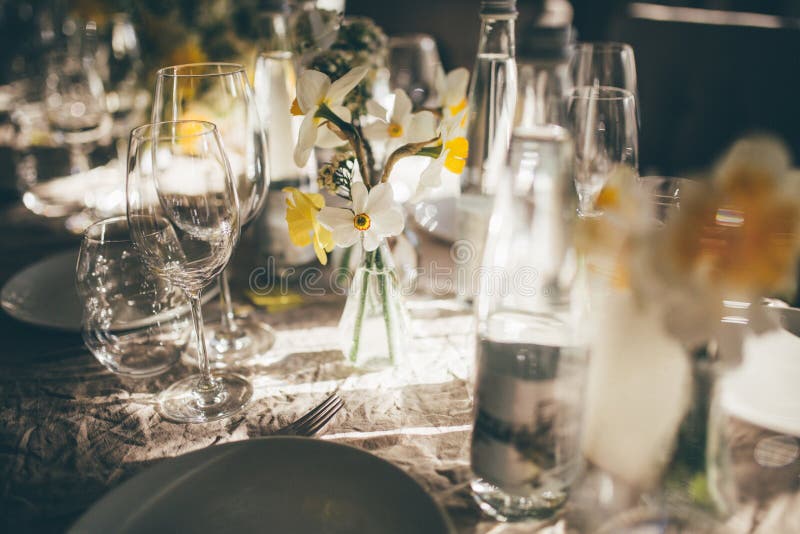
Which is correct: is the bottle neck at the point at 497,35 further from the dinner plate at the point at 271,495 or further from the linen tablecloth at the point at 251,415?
the dinner plate at the point at 271,495

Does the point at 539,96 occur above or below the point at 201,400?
above

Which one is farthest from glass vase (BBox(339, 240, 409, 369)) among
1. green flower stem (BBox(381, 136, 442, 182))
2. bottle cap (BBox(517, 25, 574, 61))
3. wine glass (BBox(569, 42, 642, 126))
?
bottle cap (BBox(517, 25, 574, 61))

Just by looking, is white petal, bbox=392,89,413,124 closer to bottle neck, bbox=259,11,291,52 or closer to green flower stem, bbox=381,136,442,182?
green flower stem, bbox=381,136,442,182

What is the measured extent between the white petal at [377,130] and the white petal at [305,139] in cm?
7

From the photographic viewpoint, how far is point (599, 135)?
0.80 metres

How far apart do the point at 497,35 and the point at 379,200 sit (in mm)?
353

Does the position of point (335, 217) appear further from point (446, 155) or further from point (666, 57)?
point (666, 57)

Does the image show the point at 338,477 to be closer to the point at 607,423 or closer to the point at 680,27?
the point at 607,423

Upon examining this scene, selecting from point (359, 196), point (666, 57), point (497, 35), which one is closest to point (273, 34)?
point (497, 35)

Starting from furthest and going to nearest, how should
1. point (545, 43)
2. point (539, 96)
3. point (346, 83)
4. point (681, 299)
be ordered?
point (545, 43) < point (539, 96) < point (346, 83) < point (681, 299)

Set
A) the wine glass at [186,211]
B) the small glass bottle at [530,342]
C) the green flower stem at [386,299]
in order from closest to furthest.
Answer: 1. the small glass bottle at [530,342]
2. the wine glass at [186,211]
3. the green flower stem at [386,299]

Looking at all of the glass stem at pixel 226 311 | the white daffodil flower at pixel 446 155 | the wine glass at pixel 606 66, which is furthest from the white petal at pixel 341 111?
the wine glass at pixel 606 66

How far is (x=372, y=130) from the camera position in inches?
27.4

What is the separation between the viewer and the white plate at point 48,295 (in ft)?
2.75
